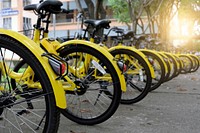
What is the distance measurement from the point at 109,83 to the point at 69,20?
32.6 meters

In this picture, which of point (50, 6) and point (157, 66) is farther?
point (157, 66)

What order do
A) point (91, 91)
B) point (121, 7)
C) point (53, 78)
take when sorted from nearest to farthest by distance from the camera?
point (53, 78), point (91, 91), point (121, 7)

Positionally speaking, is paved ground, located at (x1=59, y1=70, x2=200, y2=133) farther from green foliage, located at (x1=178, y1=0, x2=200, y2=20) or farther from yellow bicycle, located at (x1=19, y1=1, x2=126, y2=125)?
green foliage, located at (x1=178, y1=0, x2=200, y2=20)

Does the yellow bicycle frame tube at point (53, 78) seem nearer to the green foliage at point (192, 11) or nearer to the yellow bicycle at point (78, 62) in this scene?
the yellow bicycle at point (78, 62)

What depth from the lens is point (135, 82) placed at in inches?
175

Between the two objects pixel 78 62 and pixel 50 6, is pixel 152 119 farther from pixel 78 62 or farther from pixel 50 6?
pixel 50 6

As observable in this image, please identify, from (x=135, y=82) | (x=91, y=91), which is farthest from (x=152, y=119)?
(x=135, y=82)

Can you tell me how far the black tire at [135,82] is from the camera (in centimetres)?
407

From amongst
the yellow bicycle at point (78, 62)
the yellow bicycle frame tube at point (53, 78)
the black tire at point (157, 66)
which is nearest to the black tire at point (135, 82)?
the black tire at point (157, 66)

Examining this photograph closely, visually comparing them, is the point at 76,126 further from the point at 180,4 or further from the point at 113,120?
the point at 180,4

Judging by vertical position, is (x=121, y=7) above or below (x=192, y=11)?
below

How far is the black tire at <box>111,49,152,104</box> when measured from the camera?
160 inches

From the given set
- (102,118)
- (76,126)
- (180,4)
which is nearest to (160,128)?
(102,118)

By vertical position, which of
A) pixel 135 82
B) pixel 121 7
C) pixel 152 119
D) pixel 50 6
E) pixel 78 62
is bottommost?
pixel 152 119
